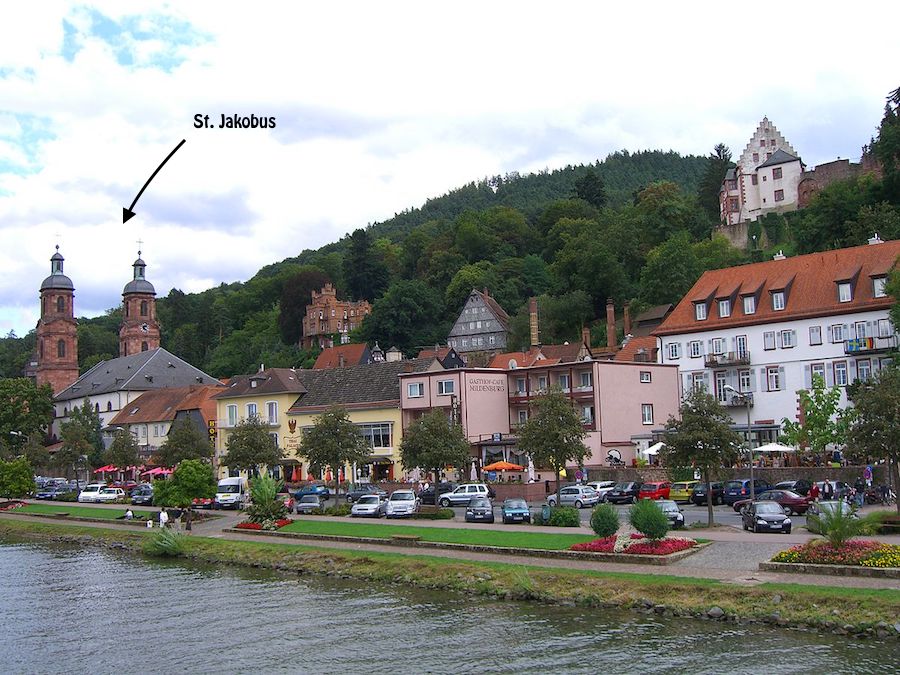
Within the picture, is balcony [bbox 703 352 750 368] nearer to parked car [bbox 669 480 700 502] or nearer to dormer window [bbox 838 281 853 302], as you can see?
dormer window [bbox 838 281 853 302]

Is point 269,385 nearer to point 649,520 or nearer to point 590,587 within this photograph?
point 649,520

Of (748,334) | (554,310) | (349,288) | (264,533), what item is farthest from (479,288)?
(264,533)

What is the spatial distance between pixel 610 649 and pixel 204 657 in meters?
10.6

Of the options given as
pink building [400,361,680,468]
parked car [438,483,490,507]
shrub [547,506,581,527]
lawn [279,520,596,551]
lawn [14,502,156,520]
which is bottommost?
lawn [279,520,596,551]

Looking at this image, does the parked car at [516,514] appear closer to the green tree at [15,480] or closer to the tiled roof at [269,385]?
the tiled roof at [269,385]

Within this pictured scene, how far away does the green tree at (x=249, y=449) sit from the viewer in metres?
65.4

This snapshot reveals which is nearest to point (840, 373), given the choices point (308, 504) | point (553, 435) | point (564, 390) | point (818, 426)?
point (818, 426)

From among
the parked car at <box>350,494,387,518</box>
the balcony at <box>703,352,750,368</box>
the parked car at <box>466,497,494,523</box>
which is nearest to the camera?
the parked car at <box>466,497,494,523</box>

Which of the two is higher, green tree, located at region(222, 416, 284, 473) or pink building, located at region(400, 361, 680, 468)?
pink building, located at region(400, 361, 680, 468)

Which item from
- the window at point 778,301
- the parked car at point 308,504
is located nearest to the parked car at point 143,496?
the parked car at point 308,504

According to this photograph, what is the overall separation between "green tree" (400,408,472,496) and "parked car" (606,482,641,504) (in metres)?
8.74

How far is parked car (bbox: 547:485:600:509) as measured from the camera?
55.0 metres

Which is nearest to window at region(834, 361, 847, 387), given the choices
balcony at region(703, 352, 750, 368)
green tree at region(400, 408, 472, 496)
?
balcony at region(703, 352, 750, 368)

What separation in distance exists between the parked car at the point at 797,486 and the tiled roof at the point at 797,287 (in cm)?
2233
